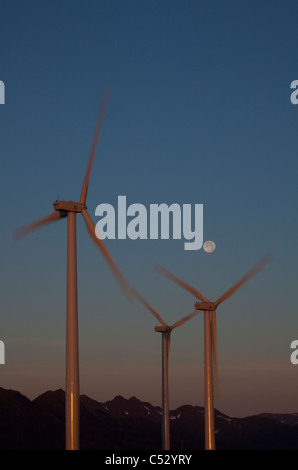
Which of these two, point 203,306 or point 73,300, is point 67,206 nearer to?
point 73,300

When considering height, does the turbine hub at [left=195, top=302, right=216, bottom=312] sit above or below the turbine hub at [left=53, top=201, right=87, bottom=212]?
below

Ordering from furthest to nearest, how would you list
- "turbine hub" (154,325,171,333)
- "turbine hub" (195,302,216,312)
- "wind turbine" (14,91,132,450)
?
"turbine hub" (154,325,171,333) < "turbine hub" (195,302,216,312) < "wind turbine" (14,91,132,450)

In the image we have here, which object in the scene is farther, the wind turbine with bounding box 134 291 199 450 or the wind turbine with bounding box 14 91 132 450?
the wind turbine with bounding box 134 291 199 450

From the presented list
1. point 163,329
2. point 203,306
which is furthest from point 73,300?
point 163,329

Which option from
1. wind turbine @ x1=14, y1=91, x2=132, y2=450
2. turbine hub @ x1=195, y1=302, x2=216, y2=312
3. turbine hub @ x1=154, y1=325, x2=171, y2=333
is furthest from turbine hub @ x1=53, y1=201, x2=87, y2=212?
Result: turbine hub @ x1=154, y1=325, x2=171, y2=333

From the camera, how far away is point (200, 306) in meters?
103

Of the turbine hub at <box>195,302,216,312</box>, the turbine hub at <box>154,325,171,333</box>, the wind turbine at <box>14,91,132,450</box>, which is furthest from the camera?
the turbine hub at <box>154,325,171,333</box>

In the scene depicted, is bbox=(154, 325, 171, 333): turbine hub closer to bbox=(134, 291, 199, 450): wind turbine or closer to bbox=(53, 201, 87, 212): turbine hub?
bbox=(134, 291, 199, 450): wind turbine

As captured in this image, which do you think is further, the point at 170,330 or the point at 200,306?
the point at 170,330

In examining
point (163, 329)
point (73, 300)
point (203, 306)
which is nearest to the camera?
point (73, 300)
